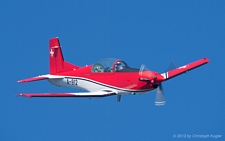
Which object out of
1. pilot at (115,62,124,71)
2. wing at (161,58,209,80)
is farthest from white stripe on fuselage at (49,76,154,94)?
wing at (161,58,209,80)

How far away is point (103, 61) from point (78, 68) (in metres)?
3.00

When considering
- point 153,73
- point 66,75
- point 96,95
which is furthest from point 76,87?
point 153,73

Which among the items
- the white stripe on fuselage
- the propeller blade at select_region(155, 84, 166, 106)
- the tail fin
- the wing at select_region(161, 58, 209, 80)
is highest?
the tail fin

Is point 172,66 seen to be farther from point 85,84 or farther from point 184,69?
point 85,84

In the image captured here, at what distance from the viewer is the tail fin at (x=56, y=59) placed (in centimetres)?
3525

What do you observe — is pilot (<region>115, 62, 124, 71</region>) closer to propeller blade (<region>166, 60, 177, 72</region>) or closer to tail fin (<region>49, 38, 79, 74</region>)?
propeller blade (<region>166, 60, 177, 72</region>)

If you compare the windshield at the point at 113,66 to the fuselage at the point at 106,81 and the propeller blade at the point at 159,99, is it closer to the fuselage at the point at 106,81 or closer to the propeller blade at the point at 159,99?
the fuselage at the point at 106,81

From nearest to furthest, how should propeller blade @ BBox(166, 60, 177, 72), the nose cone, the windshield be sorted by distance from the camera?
the nose cone → the windshield → propeller blade @ BBox(166, 60, 177, 72)

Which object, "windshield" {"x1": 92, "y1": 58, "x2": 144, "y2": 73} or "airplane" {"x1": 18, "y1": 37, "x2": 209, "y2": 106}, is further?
"windshield" {"x1": 92, "y1": 58, "x2": 144, "y2": 73}

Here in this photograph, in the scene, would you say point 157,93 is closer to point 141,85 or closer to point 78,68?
point 141,85

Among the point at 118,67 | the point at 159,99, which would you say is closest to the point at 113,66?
the point at 118,67

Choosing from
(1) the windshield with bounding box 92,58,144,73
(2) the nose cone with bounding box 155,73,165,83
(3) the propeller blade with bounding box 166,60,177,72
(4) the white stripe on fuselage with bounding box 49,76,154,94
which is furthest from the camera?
(3) the propeller blade with bounding box 166,60,177,72

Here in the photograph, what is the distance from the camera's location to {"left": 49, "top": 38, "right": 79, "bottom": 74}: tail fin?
3525 centimetres

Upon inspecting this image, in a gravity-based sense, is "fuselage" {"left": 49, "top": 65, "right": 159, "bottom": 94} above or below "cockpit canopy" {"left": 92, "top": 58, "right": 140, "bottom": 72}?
below
